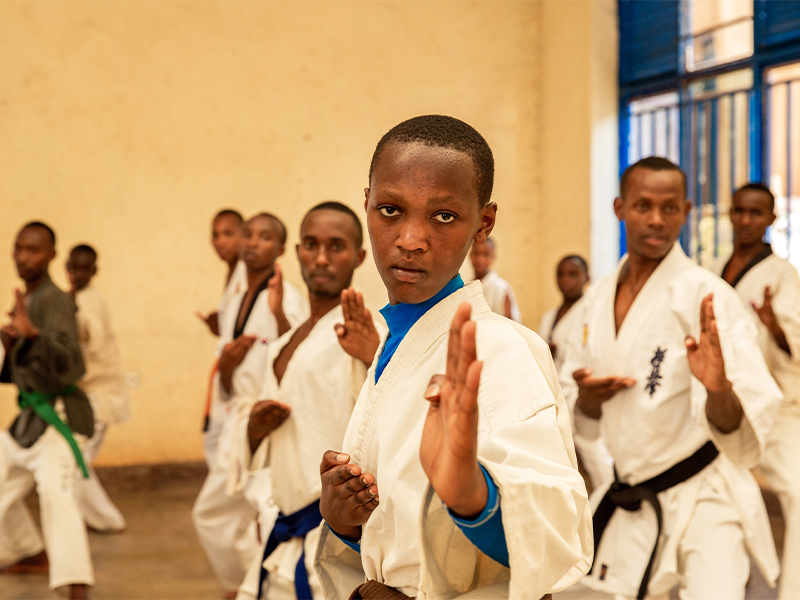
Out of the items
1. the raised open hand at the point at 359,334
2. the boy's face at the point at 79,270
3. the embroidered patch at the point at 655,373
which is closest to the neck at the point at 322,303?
the raised open hand at the point at 359,334

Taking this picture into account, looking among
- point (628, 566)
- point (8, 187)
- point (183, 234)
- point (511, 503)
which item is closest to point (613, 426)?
point (628, 566)

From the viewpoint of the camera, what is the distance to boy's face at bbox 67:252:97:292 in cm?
548

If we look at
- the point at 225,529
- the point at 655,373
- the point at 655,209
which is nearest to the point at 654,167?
the point at 655,209

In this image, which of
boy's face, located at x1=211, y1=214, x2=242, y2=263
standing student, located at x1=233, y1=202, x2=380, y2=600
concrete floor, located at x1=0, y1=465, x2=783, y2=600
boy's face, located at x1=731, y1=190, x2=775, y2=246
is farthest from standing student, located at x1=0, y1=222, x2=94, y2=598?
boy's face, located at x1=731, y1=190, x2=775, y2=246

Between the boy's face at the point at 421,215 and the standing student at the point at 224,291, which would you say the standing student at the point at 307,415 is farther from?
the standing student at the point at 224,291

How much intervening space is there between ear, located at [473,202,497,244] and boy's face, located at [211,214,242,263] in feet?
14.5

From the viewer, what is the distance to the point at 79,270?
5.48m

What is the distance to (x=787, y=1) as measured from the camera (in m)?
5.17

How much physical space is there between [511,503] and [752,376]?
6.14 feet

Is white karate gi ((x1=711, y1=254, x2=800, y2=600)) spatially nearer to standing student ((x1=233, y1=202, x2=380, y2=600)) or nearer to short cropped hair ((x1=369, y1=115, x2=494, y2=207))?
standing student ((x1=233, y1=202, x2=380, y2=600))

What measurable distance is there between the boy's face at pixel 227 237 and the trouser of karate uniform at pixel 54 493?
1.86 metres

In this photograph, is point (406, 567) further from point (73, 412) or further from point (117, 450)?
point (117, 450)

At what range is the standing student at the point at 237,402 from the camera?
13.8 feet

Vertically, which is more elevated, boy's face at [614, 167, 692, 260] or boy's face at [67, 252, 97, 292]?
boy's face at [614, 167, 692, 260]
